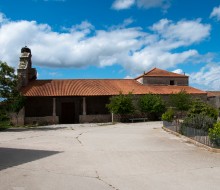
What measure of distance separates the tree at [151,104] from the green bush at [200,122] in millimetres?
16933

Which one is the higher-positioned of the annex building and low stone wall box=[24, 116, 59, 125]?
the annex building

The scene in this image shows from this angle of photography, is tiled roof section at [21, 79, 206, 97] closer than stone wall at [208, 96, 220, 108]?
Yes

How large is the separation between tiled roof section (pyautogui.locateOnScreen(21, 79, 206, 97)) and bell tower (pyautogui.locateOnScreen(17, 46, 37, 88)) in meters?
0.98

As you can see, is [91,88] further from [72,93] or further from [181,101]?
[181,101]

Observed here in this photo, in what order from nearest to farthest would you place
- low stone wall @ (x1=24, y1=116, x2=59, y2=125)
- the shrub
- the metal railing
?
1. the metal railing
2. the shrub
3. low stone wall @ (x1=24, y1=116, x2=59, y2=125)

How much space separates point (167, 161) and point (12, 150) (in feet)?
23.4

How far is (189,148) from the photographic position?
15.1m

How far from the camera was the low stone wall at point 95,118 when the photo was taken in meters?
38.2

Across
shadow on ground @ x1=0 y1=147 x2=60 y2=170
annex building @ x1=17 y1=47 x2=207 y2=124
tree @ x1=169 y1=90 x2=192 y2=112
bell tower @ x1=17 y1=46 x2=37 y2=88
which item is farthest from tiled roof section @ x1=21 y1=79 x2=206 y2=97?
shadow on ground @ x1=0 y1=147 x2=60 y2=170

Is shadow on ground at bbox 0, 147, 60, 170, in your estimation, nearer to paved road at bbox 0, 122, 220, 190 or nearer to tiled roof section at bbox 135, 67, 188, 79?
paved road at bbox 0, 122, 220, 190

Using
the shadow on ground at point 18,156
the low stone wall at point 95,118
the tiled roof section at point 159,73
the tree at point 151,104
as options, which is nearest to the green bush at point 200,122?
the shadow on ground at point 18,156

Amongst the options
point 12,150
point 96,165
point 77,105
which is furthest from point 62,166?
point 77,105

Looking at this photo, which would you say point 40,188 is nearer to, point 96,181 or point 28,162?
point 96,181

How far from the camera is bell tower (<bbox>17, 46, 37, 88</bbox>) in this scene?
41.1 m
